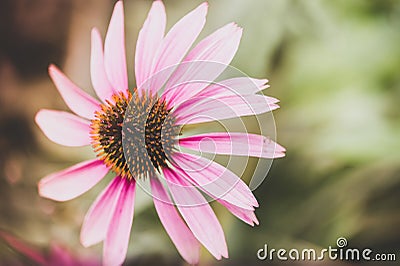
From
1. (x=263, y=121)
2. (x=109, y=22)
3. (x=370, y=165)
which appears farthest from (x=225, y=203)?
(x=109, y=22)

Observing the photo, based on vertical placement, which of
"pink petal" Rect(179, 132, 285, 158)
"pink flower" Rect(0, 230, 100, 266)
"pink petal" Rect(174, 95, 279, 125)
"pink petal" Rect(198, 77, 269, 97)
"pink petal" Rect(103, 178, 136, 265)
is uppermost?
"pink petal" Rect(198, 77, 269, 97)

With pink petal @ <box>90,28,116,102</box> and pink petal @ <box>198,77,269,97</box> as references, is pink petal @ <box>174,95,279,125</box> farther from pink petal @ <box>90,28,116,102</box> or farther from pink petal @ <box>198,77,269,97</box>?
pink petal @ <box>90,28,116,102</box>

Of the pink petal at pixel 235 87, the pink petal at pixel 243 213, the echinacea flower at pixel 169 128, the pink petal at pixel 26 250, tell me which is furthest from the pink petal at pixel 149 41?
the pink petal at pixel 26 250

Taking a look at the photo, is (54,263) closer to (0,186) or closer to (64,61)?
(0,186)

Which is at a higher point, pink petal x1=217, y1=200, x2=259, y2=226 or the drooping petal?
the drooping petal

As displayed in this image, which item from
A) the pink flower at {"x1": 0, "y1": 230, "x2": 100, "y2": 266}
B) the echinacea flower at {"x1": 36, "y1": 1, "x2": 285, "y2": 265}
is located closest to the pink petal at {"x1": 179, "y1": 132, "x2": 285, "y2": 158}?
the echinacea flower at {"x1": 36, "y1": 1, "x2": 285, "y2": 265}

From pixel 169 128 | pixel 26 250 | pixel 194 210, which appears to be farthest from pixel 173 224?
pixel 26 250

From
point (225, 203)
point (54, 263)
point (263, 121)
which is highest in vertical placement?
point (263, 121)
